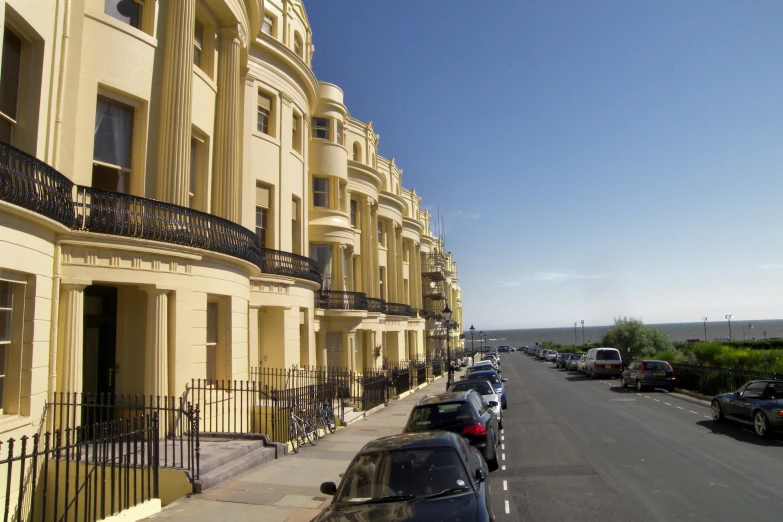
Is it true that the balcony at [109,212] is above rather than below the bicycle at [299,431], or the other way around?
above

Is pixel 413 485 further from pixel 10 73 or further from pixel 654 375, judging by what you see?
pixel 654 375

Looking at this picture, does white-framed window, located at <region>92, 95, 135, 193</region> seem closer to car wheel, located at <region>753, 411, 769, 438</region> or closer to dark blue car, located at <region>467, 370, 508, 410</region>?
dark blue car, located at <region>467, 370, 508, 410</region>

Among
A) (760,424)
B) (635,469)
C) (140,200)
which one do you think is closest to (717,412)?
(760,424)

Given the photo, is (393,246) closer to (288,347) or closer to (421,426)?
(288,347)

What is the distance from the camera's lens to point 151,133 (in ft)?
42.6

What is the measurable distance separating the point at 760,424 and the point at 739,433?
36.5 inches

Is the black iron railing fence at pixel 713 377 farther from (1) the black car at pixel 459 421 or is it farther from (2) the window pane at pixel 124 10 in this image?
(2) the window pane at pixel 124 10

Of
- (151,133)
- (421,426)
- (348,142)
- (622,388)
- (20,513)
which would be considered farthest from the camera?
(348,142)

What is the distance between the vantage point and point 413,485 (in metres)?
6.39

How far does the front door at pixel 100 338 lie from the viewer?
41.3 feet

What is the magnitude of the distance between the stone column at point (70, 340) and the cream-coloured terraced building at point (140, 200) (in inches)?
0.9

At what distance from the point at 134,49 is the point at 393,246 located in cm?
2904

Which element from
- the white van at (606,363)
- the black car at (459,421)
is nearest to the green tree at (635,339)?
the white van at (606,363)

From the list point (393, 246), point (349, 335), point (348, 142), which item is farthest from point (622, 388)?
point (348, 142)
